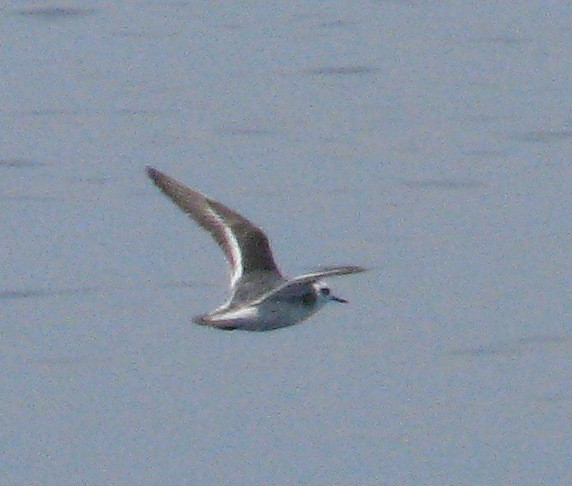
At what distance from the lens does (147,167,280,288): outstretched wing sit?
898 centimetres

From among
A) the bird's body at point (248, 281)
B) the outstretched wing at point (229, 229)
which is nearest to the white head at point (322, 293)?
the bird's body at point (248, 281)

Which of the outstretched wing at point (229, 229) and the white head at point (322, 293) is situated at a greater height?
the outstretched wing at point (229, 229)

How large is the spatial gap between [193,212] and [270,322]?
1183mm

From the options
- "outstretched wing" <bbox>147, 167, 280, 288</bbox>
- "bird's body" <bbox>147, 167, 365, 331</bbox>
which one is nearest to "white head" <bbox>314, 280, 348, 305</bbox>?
"bird's body" <bbox>147, 167, 365, 331</bbox>

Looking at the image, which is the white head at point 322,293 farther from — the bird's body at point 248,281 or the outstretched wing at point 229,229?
the outstretched wing at point 229,229

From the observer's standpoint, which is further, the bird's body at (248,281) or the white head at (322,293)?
the white head at (322,293)

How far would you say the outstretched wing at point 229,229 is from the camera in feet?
29.5

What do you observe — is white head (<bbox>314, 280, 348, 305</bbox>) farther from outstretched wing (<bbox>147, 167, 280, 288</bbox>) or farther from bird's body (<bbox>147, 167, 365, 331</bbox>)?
outstretched wing (<bbox>147, 167, 280, 288</bbox>)

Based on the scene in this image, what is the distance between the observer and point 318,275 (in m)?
7.39

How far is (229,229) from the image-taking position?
9.21 m

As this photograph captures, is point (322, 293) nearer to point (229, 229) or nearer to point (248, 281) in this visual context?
point (248, 281)

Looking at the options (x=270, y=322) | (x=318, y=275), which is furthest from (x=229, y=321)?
(x=318, y=275)

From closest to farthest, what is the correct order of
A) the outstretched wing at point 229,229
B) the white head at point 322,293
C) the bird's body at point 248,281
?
the bird's body at point 248,281
the white head at point 322,293
the outstretched wing at point 229,229

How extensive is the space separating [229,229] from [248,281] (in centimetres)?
46
